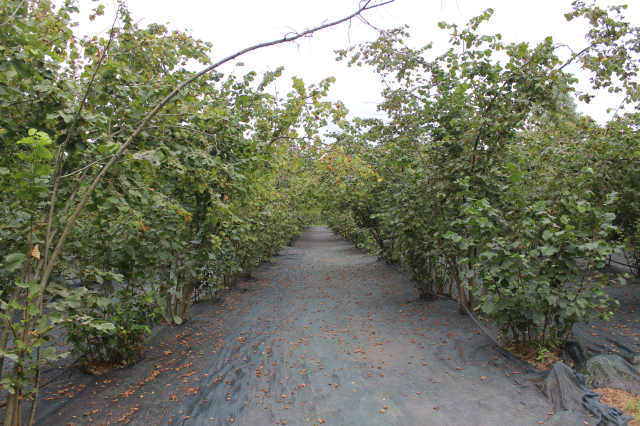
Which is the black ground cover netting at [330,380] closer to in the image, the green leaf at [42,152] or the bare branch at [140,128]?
the bare branch at [140,128]

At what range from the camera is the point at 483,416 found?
9.55 feet

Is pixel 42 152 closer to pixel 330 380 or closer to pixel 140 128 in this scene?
pixel 140 128

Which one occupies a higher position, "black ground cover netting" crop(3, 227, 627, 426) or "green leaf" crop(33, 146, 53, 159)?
"green leaf" crop(33, 146, 53, 159)

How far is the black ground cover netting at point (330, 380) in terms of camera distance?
2996mm

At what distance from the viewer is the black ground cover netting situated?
300cm

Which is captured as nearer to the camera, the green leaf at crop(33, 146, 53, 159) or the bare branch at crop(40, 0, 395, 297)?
the green leaf at crop(33, 146, 53, 159)

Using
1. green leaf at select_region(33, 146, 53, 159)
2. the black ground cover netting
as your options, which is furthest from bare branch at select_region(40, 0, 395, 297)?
the black ground cover netting

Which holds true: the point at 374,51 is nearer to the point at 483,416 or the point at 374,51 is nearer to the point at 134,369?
the point at 483,416

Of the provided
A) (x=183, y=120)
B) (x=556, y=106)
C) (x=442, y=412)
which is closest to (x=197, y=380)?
(x=442, y=412)

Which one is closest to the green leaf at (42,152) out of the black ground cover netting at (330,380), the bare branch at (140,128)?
the bare branch at (140,128)

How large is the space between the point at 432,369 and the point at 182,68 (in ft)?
16.3

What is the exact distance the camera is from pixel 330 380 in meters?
3.77

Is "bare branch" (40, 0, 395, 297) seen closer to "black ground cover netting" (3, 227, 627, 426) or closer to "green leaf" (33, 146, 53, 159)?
"green leaf" (33, 146, 53, 159)

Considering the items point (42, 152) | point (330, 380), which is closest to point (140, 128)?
point (42, 152)
